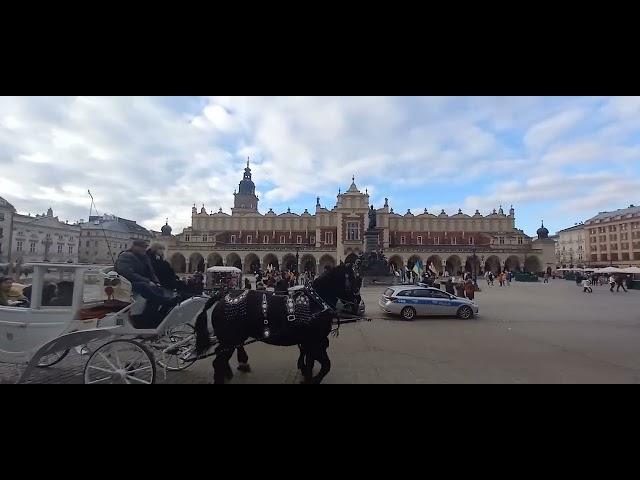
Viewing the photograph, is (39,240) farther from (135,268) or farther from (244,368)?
(244,368)

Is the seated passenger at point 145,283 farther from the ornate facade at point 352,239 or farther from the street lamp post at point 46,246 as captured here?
the ornate facade at point 352,239

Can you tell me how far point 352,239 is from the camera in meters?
54.6

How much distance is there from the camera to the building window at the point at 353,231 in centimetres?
5491

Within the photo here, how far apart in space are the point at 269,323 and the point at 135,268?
1904 millimetres

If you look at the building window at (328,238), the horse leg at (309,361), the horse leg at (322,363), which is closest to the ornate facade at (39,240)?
the horse leg at (309,361)

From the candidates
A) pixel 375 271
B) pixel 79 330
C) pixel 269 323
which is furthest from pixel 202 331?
pixel 375 271

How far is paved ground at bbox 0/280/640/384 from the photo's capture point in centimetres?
486

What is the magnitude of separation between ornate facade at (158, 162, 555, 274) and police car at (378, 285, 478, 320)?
3894cm
